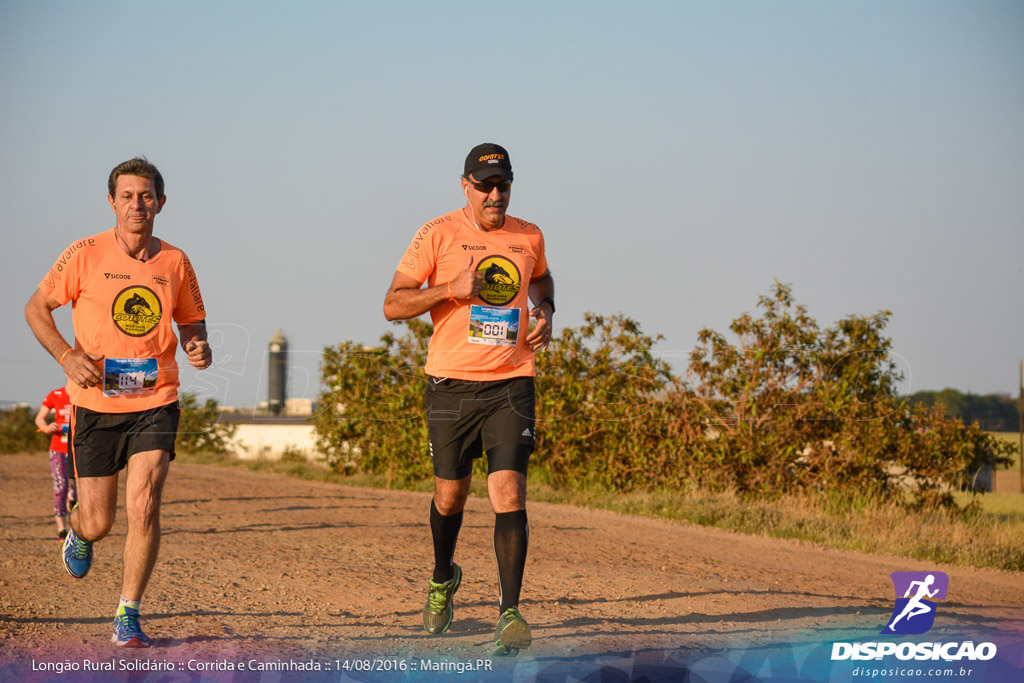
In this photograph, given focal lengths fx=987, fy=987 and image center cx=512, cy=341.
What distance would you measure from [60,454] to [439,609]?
5.37m

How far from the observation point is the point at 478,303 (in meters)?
5.54

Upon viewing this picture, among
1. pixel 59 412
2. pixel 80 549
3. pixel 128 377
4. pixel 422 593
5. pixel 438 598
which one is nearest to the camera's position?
pixel 128 377

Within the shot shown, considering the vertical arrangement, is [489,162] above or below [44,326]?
above

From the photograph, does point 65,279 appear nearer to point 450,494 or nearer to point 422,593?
point 450,494

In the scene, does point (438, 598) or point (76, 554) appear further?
point (76, 554)

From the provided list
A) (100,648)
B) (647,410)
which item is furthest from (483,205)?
(647,410)

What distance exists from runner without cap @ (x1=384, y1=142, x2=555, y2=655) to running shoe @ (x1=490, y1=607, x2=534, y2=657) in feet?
1.72

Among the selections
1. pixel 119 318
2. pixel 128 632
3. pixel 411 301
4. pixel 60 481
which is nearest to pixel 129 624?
pixel 128 632

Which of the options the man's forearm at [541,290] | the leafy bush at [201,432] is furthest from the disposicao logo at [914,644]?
the leafy bush at [201,432]

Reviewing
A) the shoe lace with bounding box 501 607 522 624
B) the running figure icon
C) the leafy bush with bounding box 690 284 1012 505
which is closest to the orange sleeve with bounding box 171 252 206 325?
the shoe lace with bounding box 501 607 522 624

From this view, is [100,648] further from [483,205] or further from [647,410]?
[647,410]

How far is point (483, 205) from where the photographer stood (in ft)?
18.6


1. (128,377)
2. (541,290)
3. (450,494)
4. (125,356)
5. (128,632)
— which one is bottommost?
(128,632)

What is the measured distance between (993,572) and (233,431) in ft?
Answer: 56.8
